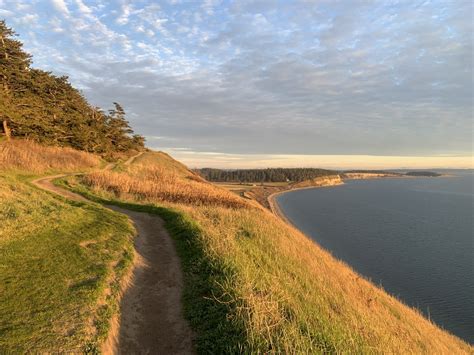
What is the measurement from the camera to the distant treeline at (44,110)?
107 ft

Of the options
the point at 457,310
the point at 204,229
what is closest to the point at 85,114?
the point at 204,229

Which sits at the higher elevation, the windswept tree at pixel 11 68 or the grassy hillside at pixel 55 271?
the windswept tree at pixel 11 68

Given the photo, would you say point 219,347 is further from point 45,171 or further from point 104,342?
A: point 45,171

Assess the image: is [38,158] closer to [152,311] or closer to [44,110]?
[44,110]

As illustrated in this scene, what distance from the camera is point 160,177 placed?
36.2 metres

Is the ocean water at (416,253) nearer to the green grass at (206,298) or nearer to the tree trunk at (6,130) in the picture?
the green grass at (206,298)

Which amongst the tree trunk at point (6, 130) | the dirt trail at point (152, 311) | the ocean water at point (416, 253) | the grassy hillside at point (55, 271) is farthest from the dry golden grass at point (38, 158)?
the ocean water at point (416, 253)

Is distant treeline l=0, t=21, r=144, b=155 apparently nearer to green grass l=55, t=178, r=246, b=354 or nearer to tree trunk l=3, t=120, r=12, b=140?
tree trunk l=3, t=120, r=12, b=140

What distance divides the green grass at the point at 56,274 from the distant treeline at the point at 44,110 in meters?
23.2

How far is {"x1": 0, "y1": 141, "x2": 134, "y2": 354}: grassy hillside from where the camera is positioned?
223 inches

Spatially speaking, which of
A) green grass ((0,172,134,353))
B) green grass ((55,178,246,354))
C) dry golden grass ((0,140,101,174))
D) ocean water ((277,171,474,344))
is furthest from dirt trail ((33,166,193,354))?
ocean water ((277,171,474,344))

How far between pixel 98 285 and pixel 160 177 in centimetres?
2925

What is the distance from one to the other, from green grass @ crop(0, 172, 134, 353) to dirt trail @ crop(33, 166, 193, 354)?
36 centimetres

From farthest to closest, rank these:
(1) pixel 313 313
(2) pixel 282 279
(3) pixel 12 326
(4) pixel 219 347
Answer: (2) pixel 282 279 < (1) pixel 313 313 < (4) pixel 219 347 < (3) pixel 12 326
